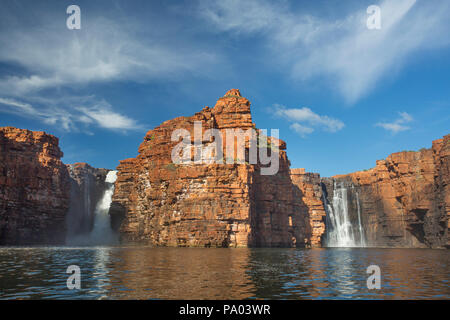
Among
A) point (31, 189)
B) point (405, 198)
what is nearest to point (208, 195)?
point (31, 189)

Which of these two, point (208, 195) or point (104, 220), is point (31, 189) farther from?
point (208, 195)

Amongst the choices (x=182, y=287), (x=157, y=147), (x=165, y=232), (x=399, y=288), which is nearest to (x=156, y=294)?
(x=182, y=287)

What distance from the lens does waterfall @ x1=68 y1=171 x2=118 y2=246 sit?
3492 inches

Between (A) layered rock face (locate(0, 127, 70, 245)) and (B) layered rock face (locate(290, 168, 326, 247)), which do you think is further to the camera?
(B) layered rock face (locate(290, 168, 326, 247))

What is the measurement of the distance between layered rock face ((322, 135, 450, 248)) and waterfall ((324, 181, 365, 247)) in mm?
1279

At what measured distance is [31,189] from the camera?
245 feet

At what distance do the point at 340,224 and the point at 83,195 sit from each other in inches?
2939

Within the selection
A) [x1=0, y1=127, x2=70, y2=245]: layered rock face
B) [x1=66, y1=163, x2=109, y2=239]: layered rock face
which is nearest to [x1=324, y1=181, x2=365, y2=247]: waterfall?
[x1=66, y1=163, x2=109, y2=239]: layered rock face
